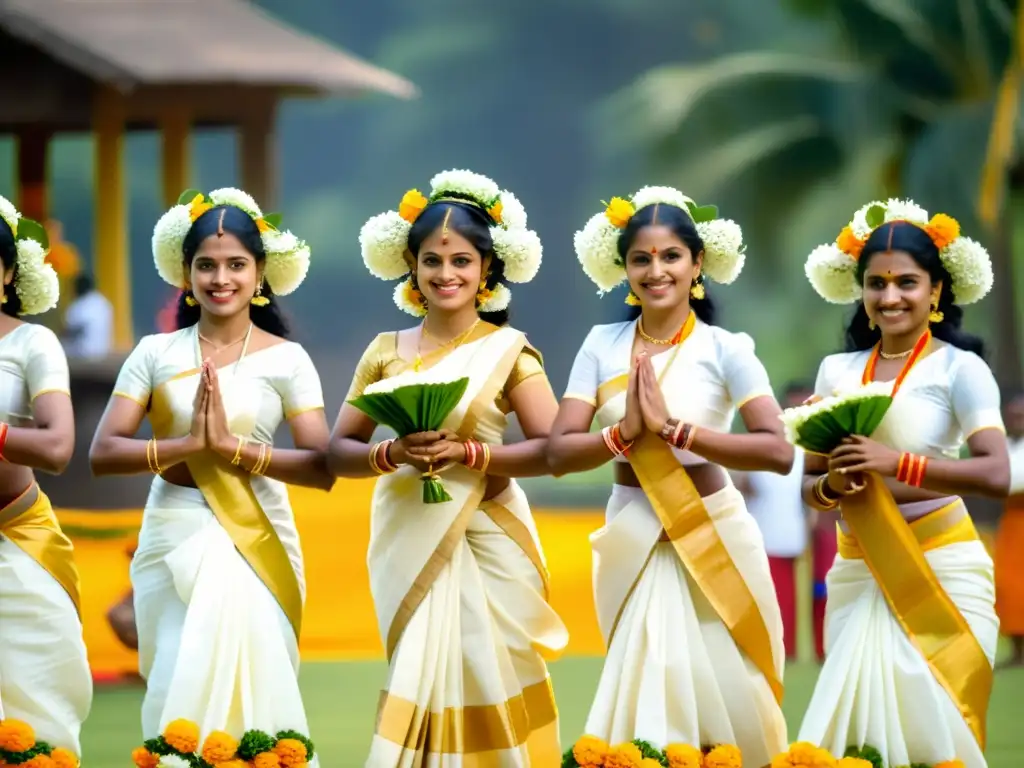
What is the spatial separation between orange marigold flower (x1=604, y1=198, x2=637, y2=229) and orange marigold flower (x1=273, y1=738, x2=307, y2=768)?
1.96m

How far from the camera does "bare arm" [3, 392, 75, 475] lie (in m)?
5.74

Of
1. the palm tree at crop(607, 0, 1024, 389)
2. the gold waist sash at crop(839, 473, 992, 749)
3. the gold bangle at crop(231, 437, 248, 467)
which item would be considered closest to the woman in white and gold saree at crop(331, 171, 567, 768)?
the gold bangle at crop(231, 437, 248, 467)

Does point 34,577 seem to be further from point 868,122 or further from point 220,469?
point 868,122

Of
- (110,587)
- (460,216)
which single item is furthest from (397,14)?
(460,216)

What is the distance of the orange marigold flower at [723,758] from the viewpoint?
5.51 meters

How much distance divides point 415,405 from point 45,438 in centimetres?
119

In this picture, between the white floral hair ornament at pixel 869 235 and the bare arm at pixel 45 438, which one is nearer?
the bare arm at pixel 45 438

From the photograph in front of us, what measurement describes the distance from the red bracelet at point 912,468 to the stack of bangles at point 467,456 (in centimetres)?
129

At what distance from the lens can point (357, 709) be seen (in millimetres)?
8922

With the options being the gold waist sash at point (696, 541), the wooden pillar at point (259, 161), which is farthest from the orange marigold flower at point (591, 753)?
the wooden pillar at point (259, 161)

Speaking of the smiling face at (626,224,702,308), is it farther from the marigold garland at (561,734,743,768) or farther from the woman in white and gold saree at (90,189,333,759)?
the marigold garland at (561,734,743,768)

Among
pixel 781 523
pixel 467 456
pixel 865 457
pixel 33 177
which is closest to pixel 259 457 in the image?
pixel 467 456

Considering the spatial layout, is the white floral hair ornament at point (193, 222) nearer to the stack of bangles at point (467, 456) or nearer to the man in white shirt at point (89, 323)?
the stack of bangles at point (467, 456)

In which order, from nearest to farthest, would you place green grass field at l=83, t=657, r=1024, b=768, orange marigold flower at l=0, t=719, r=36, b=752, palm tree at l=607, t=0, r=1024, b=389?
orange marigold flower at l=0, t=719, r=36, b=752
green grass field at l=83, t=657, r=1024, b=768
palm tree at l=607, t=0, r=1024, b=389
